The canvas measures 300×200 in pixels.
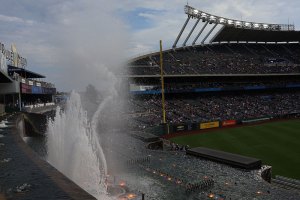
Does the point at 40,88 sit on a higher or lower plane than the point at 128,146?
higher

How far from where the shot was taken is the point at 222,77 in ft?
218

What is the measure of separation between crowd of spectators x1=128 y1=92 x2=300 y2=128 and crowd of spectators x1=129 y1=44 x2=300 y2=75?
5405 millimetres

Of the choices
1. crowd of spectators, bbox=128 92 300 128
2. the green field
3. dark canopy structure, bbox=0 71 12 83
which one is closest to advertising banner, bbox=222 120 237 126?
crowd of spectators, bbox=128 92 300 128

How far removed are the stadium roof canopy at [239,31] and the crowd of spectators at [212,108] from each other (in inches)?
579

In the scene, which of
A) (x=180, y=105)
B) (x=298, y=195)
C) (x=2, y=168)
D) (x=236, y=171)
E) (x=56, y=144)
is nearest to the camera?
(x=2, y=168)

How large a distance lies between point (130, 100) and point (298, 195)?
39.9 m

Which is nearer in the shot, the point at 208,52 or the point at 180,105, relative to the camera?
the point at 180,105

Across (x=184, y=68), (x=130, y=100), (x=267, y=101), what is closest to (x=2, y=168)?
(x=130, y=100)

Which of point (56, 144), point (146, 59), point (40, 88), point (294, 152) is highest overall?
point (146, 59)

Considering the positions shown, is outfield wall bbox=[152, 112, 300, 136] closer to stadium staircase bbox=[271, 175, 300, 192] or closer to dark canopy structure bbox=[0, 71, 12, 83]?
dark canopy structure bbox=[0, 71, 12, 83]

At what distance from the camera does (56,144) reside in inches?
885

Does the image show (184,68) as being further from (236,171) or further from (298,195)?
(298,195)

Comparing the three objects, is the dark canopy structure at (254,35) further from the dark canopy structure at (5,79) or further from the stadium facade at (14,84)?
the dark canopy structure at (5,79)

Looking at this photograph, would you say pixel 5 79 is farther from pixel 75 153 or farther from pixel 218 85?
pixel 218 85
